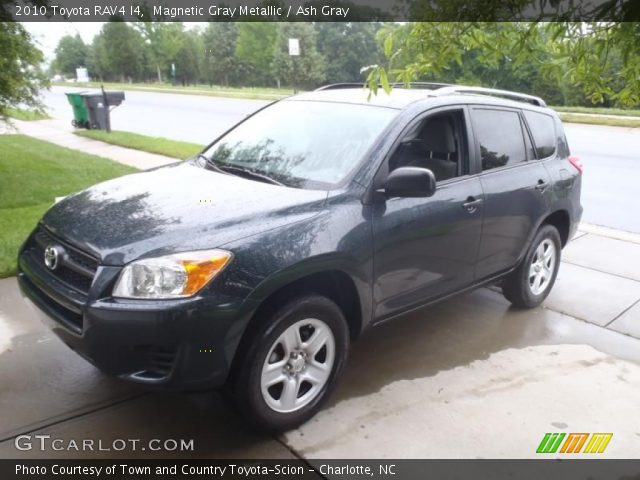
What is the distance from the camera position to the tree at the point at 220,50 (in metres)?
39.5

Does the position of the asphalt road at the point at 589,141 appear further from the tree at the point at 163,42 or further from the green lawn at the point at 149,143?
the tree at the point at 163,42

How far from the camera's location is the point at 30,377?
3.42m

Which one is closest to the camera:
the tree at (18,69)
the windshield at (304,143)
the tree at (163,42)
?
the windshield at (304,143)

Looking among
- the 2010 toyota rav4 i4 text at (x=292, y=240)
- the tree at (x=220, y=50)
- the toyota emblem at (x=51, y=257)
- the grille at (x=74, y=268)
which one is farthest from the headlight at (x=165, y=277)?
the tree at (x=220, y=50)

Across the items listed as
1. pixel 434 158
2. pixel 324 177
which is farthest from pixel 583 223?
pixel 324 177

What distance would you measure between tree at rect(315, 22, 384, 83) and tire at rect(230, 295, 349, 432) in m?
38.3

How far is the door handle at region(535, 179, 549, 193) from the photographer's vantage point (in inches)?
172

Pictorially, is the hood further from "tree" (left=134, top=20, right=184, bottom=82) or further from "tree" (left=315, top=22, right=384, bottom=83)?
"tree" (left=315, top=22, right=384, bottom=83)

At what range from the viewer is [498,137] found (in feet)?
13.8

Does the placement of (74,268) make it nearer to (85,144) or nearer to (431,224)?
(431,224)

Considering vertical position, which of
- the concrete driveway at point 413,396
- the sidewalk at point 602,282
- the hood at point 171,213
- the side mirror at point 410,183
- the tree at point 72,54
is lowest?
the sidewalk at point 602,282

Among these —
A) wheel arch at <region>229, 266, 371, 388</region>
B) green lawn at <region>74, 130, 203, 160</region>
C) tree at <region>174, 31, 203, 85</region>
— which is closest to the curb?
wheel arch at <region>229, 266, 371, 388</region>

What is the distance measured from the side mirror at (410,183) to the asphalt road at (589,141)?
547cm

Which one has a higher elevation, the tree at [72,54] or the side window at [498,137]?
the tree at [72,54]
